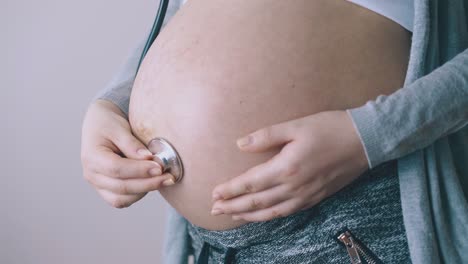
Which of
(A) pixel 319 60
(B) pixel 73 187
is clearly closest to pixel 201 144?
(A) pixel 319 60

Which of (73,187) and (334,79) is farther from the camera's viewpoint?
(73,187)

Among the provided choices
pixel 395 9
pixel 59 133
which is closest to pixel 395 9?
pixel 395 9

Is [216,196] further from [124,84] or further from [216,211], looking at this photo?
[124,84]

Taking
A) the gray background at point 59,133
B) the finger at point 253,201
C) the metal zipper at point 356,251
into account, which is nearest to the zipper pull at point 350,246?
the metal zipper at point 356,251

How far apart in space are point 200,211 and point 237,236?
0.06 meters

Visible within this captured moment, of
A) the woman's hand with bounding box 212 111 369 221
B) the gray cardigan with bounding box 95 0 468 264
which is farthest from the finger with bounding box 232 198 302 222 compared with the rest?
the gray cardigan with bounding box 95 0 468 264

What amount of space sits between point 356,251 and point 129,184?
1.03ft

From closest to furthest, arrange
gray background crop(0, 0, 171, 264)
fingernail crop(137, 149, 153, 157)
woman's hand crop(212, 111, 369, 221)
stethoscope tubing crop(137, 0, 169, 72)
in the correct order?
woman's hand crop(212, 111, 369, 221) → fingernail crop(137, 149, 153, 157) → stethoscope tubing crop(137, 0, 169, 72) → gray background crop(0, 0, 171, 264)

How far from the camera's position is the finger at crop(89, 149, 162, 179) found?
0.69 m

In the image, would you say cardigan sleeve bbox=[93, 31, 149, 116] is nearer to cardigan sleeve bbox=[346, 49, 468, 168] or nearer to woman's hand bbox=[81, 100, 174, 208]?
woman's hand bbox=[81, 100, 174, 208]

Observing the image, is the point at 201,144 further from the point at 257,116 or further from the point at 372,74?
the point at 372,74

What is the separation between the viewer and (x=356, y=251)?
663mm

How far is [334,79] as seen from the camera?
2.16ft

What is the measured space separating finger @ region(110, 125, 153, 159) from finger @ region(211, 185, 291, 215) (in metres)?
0.13
